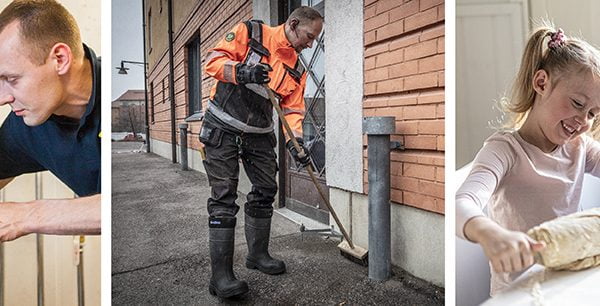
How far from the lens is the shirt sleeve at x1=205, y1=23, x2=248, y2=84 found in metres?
0.98

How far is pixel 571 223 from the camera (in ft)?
3.37

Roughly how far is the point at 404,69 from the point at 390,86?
0.20 ft

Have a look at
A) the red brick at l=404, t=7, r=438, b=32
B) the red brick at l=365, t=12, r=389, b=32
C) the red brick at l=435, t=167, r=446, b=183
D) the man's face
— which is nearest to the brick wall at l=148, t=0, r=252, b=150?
the man's face

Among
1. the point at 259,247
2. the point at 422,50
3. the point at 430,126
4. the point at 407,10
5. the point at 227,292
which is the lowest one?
the point at 227,292

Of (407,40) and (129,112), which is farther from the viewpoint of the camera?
(407,40)

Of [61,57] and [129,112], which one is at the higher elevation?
[61,57]

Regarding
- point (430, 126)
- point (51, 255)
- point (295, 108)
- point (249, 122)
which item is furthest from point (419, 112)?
point (51, 255)

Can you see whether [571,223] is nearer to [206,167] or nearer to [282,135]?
[282,135]

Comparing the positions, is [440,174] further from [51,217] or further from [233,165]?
[51,217]

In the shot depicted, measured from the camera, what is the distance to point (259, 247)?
3.41 feet

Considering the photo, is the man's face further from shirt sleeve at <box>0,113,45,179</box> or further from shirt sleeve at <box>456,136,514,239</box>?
shirt sleeve at <box>456,136,514,239</box>

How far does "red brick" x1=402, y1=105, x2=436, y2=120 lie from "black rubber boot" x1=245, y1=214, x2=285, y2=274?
487mm

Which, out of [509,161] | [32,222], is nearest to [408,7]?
[509,161]

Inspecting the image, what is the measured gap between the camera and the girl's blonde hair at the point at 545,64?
105 centimetres
